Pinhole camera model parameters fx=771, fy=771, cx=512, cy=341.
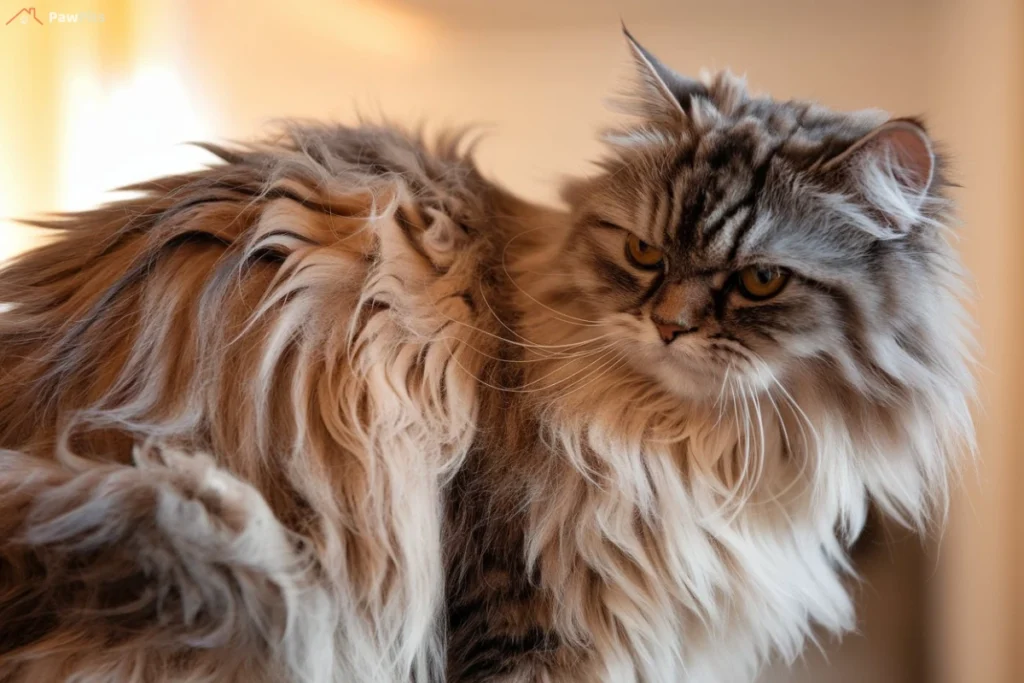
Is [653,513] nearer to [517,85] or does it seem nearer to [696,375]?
[696,375]

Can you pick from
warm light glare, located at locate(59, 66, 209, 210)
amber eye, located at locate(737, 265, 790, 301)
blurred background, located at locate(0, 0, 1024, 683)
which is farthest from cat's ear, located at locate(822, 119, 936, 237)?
warm light glare, located at locate(59, 66, 209, 210)

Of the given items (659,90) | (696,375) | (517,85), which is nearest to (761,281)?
(696,375)

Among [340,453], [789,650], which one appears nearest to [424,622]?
[340,453]

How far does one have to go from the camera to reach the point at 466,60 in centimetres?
168

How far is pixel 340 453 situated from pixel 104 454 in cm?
30

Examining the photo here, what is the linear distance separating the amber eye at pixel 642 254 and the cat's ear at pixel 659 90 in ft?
0.60

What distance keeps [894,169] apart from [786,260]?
160 millimetres

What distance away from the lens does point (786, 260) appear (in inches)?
36.8

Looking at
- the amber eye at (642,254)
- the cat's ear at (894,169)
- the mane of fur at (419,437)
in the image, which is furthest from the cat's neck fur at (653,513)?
the cat's ear at (894,169)

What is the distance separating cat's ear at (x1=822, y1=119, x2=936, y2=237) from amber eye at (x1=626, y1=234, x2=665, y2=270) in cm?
23

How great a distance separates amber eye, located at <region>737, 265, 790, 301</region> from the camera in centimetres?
95

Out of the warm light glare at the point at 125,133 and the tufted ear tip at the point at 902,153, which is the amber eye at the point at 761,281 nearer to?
the tufted ear tip at the point at 902,153

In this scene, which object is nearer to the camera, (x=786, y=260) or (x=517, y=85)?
(x=786, y=260)

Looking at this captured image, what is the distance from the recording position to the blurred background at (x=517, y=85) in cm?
129
